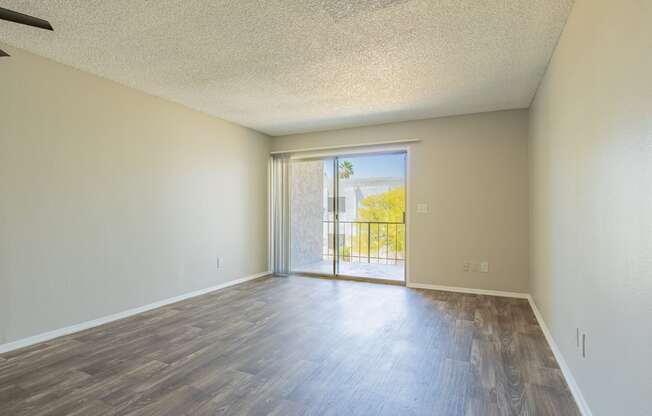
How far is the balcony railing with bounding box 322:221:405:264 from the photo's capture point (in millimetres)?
5992

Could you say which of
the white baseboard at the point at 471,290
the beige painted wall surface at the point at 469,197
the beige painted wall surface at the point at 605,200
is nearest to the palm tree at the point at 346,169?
the beige painted wall surface at the point at 469,197

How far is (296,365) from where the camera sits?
7.97ft

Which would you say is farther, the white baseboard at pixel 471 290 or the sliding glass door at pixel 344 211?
the sliding glass door at pixel 344 211

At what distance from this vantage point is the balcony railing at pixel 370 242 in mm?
5992

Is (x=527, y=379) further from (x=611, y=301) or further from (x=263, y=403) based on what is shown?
(x=263, y=403)

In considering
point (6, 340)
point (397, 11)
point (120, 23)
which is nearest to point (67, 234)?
point (6, 340)

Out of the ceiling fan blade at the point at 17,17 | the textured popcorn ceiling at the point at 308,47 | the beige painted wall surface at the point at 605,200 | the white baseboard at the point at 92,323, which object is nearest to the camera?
the beige painted wall surface at the point at 605,200

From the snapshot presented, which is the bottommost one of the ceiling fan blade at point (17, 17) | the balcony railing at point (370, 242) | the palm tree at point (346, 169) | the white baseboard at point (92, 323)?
the white baseboard at point (92, 323)

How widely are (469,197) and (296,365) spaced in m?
3.26

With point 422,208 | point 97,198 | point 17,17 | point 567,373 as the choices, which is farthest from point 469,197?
point 17,17

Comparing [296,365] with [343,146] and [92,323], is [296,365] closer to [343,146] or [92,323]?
[92,323]

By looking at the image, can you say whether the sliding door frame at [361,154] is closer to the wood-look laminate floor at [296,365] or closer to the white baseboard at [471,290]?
the white baseboard at [471,290]

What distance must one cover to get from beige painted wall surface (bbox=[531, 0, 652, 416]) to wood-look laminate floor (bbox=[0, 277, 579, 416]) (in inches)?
18.9

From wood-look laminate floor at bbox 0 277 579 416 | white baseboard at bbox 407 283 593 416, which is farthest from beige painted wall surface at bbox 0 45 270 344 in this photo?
white baseboard at bbox 407 283 593 416
